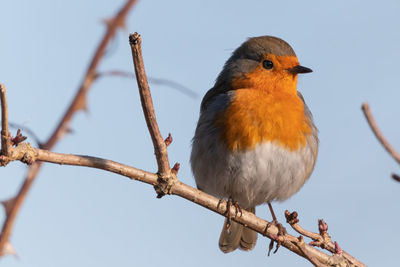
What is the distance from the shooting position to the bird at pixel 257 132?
Result: 3.78 meters

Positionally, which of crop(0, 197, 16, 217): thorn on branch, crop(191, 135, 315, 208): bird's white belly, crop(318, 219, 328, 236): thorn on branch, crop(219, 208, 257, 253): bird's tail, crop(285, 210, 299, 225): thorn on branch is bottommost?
crop(0, 197, 16, 217): thorn on branch

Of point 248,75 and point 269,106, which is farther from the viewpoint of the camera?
point 248,75

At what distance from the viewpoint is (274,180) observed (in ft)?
13.0

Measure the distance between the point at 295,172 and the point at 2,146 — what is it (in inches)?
100

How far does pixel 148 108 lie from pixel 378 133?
1.36 metres

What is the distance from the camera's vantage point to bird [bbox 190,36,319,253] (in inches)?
149

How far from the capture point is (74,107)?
112 centimetres

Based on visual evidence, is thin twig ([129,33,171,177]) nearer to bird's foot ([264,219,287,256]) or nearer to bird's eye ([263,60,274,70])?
bird's foot ([264,219,287,256])

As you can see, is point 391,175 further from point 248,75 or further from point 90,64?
point 248,75

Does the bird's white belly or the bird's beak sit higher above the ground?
the bird's beak

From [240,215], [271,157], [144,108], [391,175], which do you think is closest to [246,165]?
[271,157]

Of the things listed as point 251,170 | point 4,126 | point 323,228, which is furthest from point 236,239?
point 4,126

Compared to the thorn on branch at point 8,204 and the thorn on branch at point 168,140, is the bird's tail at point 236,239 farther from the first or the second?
the thorn on branch at point 8,204

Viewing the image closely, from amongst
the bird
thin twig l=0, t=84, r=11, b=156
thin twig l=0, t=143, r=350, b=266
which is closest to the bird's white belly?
the bird
